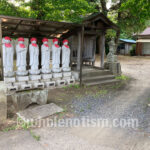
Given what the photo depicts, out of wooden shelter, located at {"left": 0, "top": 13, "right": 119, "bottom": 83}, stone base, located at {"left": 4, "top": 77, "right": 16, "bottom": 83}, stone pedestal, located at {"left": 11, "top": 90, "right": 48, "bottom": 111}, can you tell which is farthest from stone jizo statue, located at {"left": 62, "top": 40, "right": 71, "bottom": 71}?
stone pedestal, located at {"left": 11, "top": 90, "right": 48, "bottom": 111}

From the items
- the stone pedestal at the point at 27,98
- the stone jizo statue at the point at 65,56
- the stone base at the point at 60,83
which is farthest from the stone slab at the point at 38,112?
the stone jizo statue at the point at 65,56

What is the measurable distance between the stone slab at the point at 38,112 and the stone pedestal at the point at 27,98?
21 cm

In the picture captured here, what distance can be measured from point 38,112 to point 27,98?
0.59 m

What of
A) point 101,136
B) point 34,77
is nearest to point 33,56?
point 34,77

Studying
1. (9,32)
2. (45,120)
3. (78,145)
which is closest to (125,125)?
(78,145)

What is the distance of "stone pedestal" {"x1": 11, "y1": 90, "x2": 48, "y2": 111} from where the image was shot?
4.55 meters

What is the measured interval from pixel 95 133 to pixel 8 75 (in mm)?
4179

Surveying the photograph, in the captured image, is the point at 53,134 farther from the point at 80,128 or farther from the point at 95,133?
the point at 95,133

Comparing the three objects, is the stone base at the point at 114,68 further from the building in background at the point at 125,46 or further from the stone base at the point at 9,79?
the building in background at the point at 125,46

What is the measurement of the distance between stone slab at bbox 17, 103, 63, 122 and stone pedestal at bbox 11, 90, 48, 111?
213 mm

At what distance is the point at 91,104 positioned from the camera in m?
5.38

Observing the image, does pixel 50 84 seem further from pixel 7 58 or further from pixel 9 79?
pixel 7 58

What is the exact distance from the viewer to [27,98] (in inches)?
185

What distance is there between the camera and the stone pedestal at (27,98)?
4.55m
